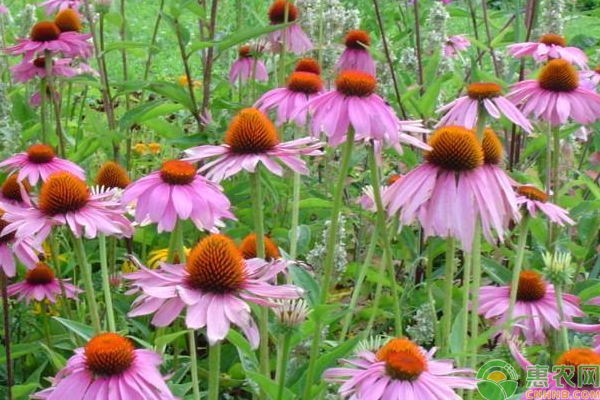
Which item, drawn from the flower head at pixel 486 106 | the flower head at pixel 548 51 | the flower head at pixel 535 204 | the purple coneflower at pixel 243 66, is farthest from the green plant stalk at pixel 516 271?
the purple coneflower at pixel 243 66

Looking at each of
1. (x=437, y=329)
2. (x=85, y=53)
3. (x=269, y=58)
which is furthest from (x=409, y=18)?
(x=437, y=329)

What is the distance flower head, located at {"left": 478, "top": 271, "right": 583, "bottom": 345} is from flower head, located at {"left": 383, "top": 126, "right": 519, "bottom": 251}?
0.32 metres

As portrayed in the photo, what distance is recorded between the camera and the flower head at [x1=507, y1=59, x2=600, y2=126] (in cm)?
158

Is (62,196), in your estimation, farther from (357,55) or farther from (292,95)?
(357,55)

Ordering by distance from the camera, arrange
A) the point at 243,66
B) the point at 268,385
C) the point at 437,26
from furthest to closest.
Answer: the point at 243,66 → the point at 437,26 → the point at 268,385

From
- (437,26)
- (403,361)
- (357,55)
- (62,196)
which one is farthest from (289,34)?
(403,361)

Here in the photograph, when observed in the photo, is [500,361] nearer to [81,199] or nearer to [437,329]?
[437,329]

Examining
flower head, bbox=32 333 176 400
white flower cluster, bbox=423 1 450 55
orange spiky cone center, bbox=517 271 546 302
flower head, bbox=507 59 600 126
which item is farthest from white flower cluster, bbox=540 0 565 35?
flower head, bbox=32 333 176 400

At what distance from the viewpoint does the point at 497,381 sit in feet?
3.84

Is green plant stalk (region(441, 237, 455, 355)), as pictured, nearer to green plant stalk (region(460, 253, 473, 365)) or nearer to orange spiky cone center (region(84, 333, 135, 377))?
green plant stalk (region(460, 253, 473, 365))

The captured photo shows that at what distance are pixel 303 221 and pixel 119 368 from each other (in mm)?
1225

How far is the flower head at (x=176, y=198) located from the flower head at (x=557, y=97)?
26.3 inches

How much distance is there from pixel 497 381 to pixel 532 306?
26 centimetres

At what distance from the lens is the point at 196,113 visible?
1880 mm
